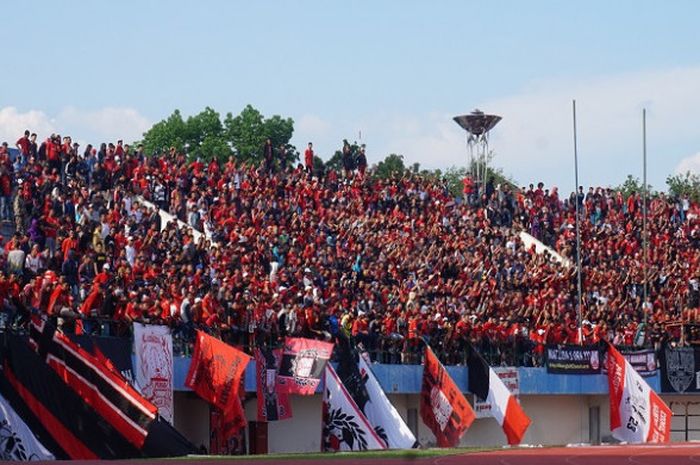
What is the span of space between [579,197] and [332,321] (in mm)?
22543

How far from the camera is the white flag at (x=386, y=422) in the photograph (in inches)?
1291

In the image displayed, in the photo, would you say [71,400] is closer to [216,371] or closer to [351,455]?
[216,371]

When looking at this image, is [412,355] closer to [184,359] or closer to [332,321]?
[332,321]

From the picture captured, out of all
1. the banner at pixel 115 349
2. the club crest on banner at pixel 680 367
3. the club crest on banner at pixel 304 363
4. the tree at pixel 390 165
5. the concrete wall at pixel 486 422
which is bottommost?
the concrete wall at pixel 486 422

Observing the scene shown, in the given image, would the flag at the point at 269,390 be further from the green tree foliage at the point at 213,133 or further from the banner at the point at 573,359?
the green tree foliage at the point at 213,133

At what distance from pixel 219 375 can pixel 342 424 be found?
2906mm

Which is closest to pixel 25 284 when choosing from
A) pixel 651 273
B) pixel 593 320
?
pixel 593 320

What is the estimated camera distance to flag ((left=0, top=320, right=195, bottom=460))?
987 inches

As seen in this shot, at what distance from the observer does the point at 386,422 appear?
108ft

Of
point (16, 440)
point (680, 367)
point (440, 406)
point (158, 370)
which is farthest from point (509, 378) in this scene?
point (16, 440)

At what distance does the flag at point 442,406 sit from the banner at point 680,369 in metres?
12.1

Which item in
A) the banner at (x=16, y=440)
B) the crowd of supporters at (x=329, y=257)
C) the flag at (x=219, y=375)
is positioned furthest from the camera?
the crowd of supporters at (x=329, y=257)

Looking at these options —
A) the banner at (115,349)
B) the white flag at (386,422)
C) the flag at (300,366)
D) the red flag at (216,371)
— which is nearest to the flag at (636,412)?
the white flag at (386,422)

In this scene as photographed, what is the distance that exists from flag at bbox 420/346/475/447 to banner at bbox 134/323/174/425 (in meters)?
9.07
